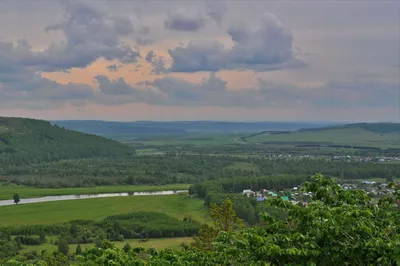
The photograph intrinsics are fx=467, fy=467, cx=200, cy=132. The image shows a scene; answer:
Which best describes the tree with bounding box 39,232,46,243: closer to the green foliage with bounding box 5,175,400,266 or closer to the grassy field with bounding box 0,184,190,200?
the grassy field with bounding box 0,184,190,200

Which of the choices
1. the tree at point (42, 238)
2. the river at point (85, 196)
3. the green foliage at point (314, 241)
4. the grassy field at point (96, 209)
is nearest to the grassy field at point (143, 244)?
the tree at point (42, 238)

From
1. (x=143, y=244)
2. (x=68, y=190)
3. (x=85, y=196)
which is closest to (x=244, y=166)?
(x=68, y=190)

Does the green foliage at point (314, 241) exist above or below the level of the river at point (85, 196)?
above

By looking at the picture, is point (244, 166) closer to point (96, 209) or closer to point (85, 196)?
point (85, 196)

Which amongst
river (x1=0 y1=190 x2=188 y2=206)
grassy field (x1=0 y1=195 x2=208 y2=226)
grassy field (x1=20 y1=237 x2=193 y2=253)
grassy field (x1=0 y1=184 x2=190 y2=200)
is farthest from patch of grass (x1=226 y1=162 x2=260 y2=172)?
grassy field (x1=20 y1=237 x2=193 y2=253)

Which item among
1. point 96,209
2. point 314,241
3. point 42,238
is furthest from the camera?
point 96,209

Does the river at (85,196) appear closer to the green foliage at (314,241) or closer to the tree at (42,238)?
the tree at (42,238)

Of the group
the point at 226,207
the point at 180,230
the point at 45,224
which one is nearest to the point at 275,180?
the point at 180,230

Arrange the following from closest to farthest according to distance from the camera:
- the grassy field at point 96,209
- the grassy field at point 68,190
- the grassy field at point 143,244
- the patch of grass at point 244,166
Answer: the grassy field at point 143,244 → the grassy field at point 96,209 → the grassy field at point 68,190 → the patch of grass at point 244,166

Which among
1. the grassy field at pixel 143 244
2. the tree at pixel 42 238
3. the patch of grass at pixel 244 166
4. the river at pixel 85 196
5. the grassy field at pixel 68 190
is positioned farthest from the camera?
the patch of grass at pixel 244 166
